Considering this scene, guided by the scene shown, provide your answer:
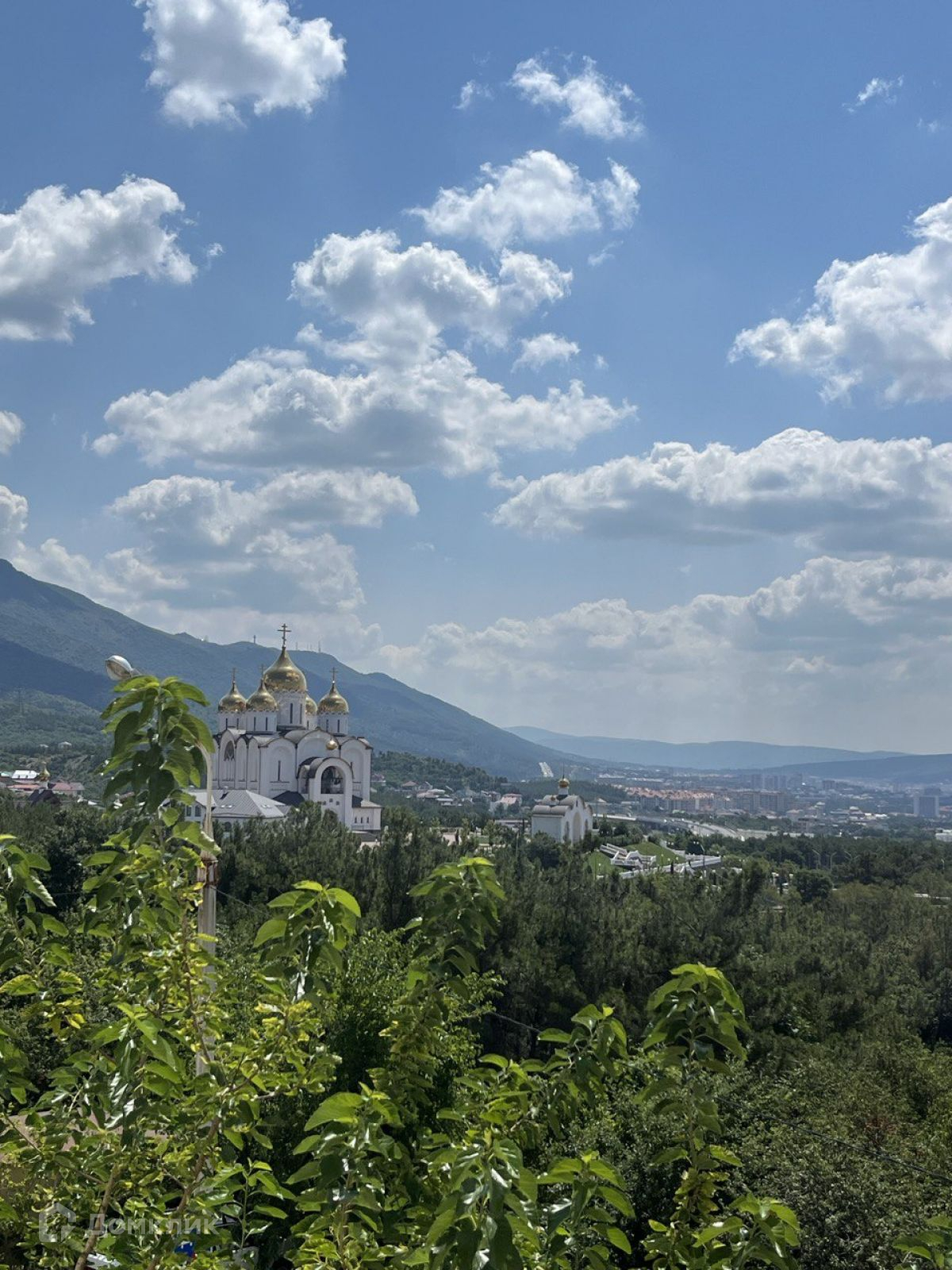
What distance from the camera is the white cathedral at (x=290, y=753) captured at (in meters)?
54.8

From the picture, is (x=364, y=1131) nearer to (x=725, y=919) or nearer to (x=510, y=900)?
(x=510, y=900)

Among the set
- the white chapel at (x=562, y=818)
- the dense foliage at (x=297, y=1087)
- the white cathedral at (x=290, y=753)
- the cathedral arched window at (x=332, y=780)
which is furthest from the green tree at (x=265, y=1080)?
the white chapel at (x=562, y=818)

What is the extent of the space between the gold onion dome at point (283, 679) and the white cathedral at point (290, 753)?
0.13 ft

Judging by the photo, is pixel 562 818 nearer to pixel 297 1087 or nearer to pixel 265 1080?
pixel 297 1087

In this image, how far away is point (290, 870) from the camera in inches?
1337

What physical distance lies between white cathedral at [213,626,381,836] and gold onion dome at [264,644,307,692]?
4cm

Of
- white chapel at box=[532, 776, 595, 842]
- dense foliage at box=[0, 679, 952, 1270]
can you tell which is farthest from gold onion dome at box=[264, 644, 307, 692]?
dense foliage at box=[0, 679, 952, 1270]

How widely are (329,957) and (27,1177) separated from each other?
149 cm

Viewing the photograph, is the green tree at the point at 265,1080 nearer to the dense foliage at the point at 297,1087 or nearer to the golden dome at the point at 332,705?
the dense foliage at the point at 297,1087

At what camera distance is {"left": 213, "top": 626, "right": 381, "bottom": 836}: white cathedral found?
2157 inches

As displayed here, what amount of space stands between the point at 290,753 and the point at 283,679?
4.50 m

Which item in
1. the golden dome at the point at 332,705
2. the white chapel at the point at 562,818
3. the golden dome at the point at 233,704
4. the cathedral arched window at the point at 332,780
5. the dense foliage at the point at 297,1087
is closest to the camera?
the dense foliage at the point at 297,1087

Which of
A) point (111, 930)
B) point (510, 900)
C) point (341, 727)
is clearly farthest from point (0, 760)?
point (111, 930)

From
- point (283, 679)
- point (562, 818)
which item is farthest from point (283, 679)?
point (562, 818)
